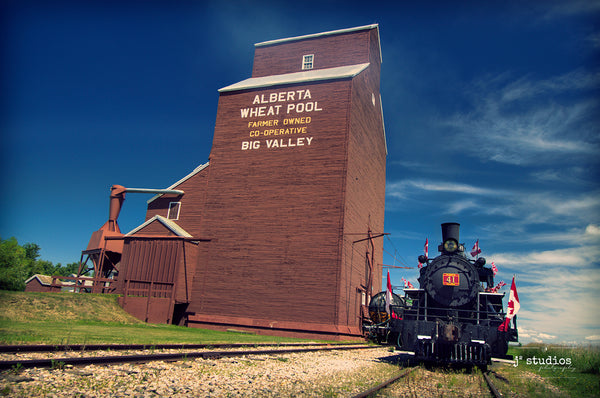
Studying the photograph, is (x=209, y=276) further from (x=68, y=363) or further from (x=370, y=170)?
(x=68, y=363)

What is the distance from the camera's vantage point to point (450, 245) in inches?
543

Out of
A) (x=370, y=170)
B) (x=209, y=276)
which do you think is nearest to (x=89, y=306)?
(x=209, y=276)

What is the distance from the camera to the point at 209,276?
26359mm

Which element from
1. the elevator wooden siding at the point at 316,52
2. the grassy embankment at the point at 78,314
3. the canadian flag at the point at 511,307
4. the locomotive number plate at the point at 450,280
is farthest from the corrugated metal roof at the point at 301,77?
the canadian flag at the point at 511,307

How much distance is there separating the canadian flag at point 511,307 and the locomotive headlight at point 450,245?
2.56 metres

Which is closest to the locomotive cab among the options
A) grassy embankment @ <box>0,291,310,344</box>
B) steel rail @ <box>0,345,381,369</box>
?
steel rail @ <box>0,345,381,369</box>

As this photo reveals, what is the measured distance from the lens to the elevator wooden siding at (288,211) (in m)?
24.0

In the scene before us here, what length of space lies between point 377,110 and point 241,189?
1488cm

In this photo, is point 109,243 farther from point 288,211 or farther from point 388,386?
point 388,386

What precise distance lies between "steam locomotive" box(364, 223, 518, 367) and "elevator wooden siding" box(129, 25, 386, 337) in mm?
10266

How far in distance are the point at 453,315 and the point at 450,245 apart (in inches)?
98.7

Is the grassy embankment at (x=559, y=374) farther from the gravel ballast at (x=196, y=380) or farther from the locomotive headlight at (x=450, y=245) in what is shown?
the locomotive headlight at (x=450, y=245)

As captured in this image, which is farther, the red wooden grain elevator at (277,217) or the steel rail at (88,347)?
the red wooden grain elevator at (277,217)

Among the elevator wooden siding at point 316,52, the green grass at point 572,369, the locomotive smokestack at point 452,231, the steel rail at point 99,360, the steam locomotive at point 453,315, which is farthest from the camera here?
the elevator wooden siding at point 316,52
